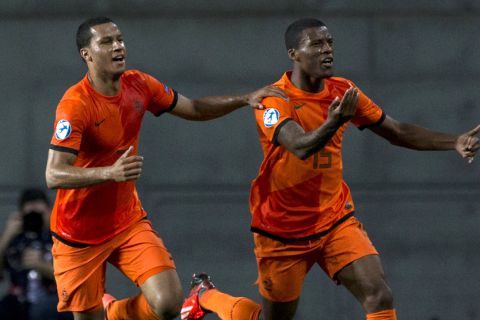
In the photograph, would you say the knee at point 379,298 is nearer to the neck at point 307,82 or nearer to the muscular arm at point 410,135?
the muscular arm at point 410,135

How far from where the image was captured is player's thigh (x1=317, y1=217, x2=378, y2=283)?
6496 mm

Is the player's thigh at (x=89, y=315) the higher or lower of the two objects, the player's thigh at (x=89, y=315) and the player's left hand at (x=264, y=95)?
the lower

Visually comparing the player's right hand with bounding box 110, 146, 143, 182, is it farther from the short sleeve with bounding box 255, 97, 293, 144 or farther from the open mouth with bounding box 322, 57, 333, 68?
the open mouth with bounding box 322, 57, 333, 68

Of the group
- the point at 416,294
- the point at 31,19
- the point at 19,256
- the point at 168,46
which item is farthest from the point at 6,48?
the point at 416,294

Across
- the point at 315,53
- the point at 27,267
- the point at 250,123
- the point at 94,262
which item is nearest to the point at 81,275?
the point at 94,262

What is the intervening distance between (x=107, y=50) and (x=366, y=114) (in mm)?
1485

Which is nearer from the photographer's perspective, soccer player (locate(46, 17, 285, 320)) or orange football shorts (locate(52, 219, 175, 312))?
soccer player (locate(46, 17, 285, 320))

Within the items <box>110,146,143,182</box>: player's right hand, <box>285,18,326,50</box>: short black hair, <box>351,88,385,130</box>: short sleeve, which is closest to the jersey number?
<box>351,88,385,130</box>: short sleeve

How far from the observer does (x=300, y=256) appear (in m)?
6.67

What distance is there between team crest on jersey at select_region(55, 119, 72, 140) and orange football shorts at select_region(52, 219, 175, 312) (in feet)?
2.34

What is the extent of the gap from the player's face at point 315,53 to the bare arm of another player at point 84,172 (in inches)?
45.8

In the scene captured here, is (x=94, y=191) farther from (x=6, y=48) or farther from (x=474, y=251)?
(x=474, y=251)

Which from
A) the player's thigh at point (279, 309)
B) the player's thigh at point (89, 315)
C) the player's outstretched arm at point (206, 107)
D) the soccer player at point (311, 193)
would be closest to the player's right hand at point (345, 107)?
the soccer player at point (311, 193)

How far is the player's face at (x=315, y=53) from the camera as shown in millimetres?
6535
